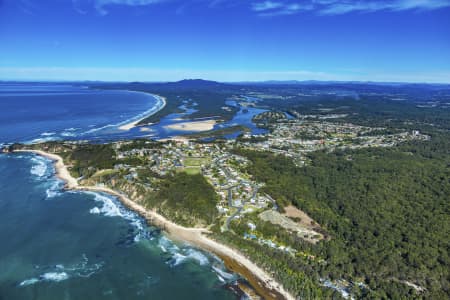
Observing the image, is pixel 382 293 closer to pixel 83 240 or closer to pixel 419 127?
pixel 83 240

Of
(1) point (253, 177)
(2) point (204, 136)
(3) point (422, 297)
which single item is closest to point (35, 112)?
(2) point (204, 136)

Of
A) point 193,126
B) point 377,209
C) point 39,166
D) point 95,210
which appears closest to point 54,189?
point 95,210

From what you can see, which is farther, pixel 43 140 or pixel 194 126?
pixel 194 126

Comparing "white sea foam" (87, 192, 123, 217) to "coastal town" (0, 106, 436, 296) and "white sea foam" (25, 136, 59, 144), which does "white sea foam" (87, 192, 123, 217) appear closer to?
"coastal town" (0, 106, 436, 296)

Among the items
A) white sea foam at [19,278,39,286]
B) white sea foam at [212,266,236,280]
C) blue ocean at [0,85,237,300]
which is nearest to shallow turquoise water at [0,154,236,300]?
white sea foam at [19,278,39,286]

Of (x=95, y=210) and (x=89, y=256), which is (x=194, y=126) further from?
(x=89, y=256)

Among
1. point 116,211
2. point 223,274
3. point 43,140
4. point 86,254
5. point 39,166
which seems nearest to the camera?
point 223,274

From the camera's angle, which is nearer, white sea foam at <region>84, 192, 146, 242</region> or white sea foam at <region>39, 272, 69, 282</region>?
white sea foam at <region>39, 272, 69, 282</region>
